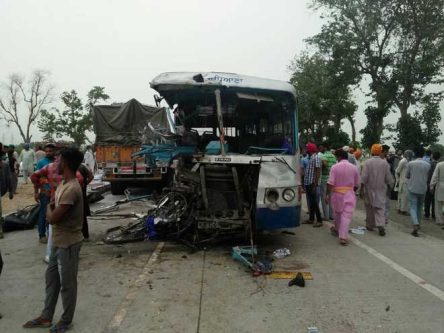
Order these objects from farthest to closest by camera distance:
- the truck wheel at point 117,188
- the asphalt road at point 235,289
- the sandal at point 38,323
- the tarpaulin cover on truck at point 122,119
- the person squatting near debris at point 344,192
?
the tarpaulin cover on truck at point 122,119
the truck wheel at point 117,188
the person squatting near debris at point 344,192
the asphalt road at point 235,289
the sandal at point 38,323

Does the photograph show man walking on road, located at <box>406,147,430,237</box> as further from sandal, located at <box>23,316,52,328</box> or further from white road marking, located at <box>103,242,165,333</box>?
sandal, located at <box>23,316,52,328</box>

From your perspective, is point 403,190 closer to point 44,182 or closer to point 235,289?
point 235,289

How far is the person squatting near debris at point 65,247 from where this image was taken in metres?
4.04

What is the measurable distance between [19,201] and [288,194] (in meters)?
10.0

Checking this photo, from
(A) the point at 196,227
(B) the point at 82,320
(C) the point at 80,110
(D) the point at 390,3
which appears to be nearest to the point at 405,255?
(A) the point at 196,227

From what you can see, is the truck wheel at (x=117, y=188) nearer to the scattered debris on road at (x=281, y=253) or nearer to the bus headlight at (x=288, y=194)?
the scattered debris on road at (x=281, y=253)

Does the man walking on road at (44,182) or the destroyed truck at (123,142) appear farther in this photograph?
the destroyed truck at (123,142)

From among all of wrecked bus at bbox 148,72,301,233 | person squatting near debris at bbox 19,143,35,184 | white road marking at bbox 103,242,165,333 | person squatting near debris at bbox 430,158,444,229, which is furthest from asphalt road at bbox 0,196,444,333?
person squatting near debris at bbox 19,143,35,184

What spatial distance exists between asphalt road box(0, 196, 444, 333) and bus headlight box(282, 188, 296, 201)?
0.92 meters

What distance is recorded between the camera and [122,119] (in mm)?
15688

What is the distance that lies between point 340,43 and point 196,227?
69.8 feet

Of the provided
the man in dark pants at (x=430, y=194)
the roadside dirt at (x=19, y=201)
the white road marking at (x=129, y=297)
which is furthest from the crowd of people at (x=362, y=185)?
the roadside dirt at (x=19, y=201)

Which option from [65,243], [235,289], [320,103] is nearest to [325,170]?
[235,289]

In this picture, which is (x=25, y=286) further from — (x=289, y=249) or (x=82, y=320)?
(x=289, y=249)
